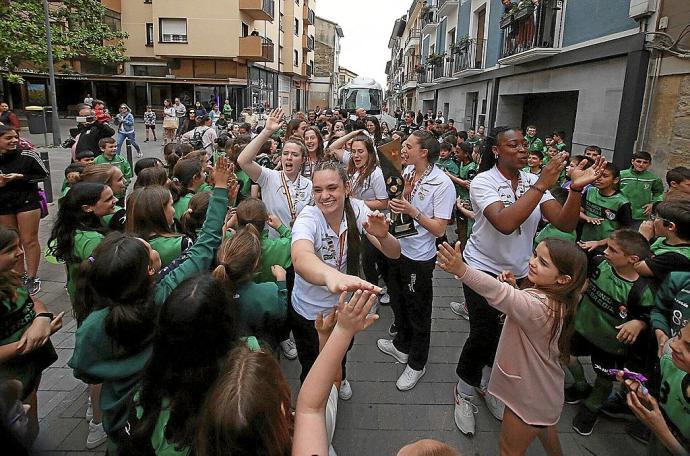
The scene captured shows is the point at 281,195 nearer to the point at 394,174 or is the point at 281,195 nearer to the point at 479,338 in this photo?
the point at 394,174

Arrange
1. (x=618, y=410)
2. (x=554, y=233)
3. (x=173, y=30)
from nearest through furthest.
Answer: (x=618, y=410) < (x=554, y=233) < (x=173, y=30)

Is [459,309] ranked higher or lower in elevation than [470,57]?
lower

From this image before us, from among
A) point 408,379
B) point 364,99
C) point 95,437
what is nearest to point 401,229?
point 408,379

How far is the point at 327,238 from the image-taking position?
8.70ft

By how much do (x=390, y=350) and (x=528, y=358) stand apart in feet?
6.00

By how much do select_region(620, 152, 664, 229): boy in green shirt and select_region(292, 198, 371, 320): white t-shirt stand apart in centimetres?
423

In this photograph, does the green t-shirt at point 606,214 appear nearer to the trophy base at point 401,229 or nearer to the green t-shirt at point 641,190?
the green t-shirt at point 641,190

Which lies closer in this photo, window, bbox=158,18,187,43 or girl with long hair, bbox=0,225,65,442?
girl with long hair, bbox=0,225,65,442

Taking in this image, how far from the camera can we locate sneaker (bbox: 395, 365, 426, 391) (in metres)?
3.48

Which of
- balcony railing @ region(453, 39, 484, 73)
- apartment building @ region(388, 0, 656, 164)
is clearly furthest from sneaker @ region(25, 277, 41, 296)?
balcony railing @ region(453, 39, 484, 73)

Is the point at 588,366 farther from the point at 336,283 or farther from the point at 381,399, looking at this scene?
the point at 336,283

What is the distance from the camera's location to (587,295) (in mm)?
3168

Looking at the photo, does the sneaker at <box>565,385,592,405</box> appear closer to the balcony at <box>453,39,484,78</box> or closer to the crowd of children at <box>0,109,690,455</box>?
the crowd of children at <box>0,109,690,455</box>

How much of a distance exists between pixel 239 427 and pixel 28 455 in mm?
548
